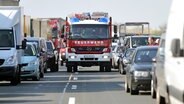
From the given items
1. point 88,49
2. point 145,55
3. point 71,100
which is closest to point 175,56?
point 71,100

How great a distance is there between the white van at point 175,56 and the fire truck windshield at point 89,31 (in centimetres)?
2610

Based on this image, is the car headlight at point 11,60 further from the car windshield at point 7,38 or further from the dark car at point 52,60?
the dark car at point 52,60

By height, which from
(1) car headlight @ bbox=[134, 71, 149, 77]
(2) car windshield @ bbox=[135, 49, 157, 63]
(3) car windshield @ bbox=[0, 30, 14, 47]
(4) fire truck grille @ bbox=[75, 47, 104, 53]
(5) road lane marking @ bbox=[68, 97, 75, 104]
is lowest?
(5) road lane marking @ bbox=[68, 97, 75, 104]

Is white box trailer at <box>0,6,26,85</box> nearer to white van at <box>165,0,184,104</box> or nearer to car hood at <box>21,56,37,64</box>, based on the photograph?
car hood at <box>21,56,37,64</box>

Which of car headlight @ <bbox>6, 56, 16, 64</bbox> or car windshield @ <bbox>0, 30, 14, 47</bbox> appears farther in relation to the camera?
car windshield @ <bbox>0, 30, 14, 47</bbox>

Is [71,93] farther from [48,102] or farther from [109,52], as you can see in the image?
[109,52]

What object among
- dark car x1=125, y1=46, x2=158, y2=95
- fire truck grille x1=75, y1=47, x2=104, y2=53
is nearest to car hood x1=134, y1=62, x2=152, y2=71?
dark car x1=125, y1=46, x2=158, y2=95

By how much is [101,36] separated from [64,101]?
21226mm

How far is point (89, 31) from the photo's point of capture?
43031 mm

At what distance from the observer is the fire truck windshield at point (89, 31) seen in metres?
43.0

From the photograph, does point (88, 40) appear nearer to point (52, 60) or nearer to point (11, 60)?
point (52, 60)

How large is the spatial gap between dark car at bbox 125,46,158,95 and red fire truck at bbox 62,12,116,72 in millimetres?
17618

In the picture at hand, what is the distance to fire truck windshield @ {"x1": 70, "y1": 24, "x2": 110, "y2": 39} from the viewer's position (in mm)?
42981

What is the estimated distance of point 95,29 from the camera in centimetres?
4319
